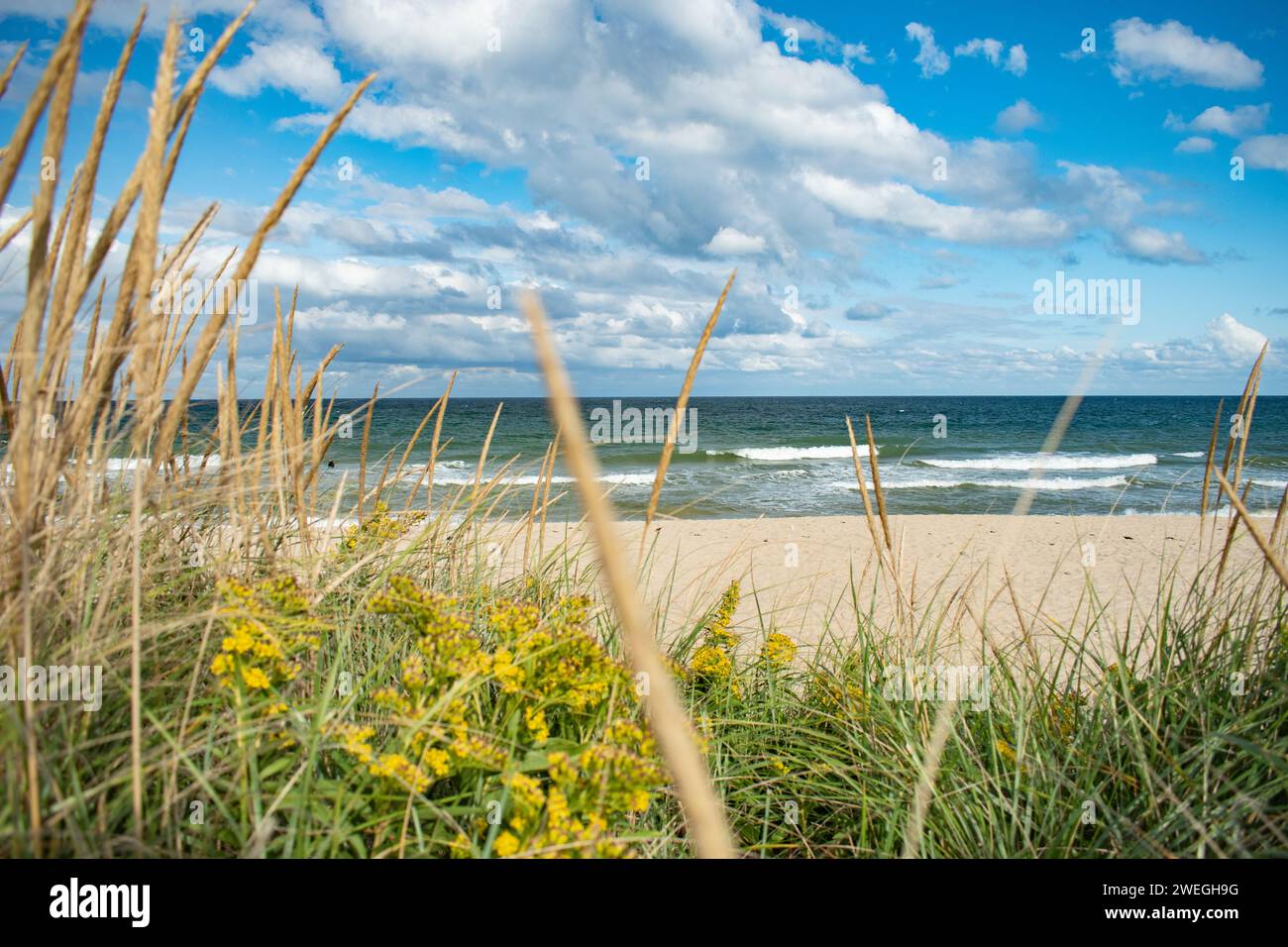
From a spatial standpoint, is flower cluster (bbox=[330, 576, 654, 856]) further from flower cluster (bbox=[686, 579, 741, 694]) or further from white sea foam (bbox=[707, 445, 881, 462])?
white sea foam (bbox=[707, 445, 881, 462])

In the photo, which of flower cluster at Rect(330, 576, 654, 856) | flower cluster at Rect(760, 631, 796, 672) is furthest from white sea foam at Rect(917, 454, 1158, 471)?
flower cluster at Rect(330, 576, 654, 856)

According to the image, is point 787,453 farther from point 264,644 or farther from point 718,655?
point 264,644

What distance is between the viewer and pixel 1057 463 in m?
26.8

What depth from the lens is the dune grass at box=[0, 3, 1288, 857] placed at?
1225mm

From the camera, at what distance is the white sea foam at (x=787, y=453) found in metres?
27.4

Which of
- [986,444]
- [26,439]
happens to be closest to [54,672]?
[26,439]
